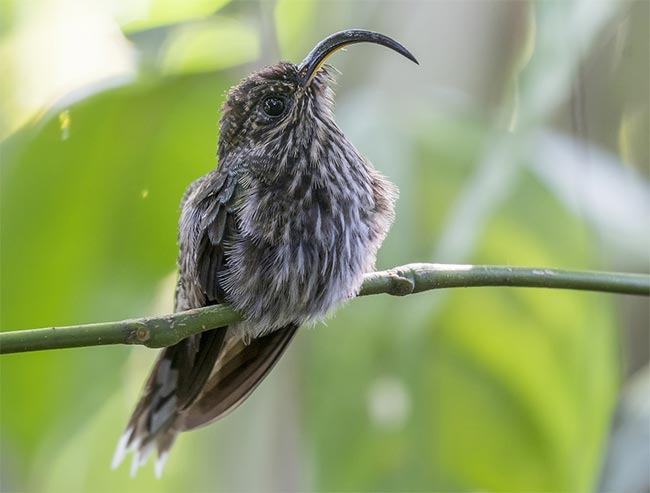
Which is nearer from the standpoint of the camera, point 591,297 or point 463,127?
point 591,297

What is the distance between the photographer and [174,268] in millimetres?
1675

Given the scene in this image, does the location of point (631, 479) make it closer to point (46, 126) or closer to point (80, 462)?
point (80, 462)

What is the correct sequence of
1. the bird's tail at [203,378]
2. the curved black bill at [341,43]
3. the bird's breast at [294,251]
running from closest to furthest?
the curved black bill at [341,43] < the bird's breast at [294,251] < the bird's tail at [203,378]

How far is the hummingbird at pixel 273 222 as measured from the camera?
1.41 metres

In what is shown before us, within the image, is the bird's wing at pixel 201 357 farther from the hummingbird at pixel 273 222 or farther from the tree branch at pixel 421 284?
the tree branch at pixel 421 284

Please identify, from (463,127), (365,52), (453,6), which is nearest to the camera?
(463,127)

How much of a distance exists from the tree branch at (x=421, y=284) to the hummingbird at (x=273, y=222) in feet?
0.37

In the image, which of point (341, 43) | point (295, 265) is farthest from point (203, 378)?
point (341, 43)

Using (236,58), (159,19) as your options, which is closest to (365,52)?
(236,58)

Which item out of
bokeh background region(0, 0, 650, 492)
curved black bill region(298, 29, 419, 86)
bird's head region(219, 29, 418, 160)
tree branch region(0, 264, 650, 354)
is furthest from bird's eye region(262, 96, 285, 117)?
tree branch region(0, 264, 650, 354)

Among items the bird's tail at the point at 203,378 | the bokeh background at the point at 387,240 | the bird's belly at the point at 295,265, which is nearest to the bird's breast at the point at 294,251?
the bird's belly at the point at 295,265

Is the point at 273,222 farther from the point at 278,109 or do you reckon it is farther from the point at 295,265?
the point at 278,109

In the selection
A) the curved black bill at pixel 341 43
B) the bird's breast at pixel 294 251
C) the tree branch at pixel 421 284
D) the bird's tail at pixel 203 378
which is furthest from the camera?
the bird's tail at pixel 203 378

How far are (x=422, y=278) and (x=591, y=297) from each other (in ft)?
2.57
